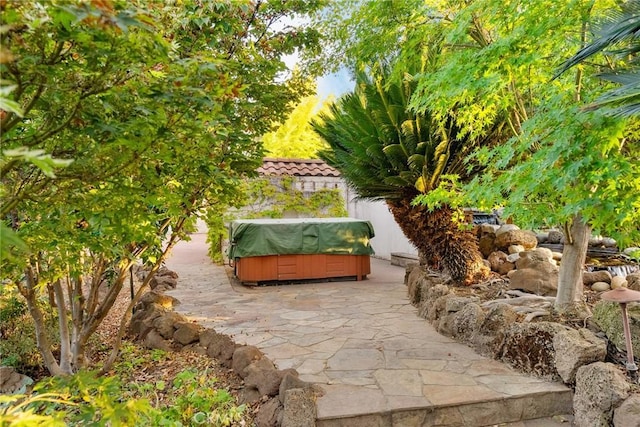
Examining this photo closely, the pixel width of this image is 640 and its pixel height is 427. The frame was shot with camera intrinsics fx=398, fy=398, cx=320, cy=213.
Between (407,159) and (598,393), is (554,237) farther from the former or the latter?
(598,393)

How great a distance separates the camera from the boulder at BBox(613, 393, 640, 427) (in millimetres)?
2381

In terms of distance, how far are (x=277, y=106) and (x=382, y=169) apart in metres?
2.70

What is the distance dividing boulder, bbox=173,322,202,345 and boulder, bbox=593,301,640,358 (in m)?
3.72

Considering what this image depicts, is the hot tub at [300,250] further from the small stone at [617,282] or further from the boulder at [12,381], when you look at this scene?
the boulder at [12,381]

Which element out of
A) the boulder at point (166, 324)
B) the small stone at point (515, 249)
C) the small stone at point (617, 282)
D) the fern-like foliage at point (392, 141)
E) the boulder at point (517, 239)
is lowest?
the boulder at point (166, 324)

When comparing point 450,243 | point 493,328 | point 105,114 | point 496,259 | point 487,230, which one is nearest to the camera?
point 105,114

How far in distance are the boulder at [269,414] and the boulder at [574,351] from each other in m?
2.12

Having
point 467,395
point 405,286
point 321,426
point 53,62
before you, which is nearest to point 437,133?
point 405,286

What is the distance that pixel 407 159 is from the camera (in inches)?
221

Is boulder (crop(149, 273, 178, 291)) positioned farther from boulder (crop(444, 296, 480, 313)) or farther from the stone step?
the stone step

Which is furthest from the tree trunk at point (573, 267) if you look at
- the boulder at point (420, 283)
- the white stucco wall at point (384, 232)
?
the white stucco wall at point (384, 232)

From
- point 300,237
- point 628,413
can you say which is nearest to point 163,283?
point 300,237

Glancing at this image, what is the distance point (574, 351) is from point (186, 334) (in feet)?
11.3

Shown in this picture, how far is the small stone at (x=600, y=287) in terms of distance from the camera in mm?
4832
